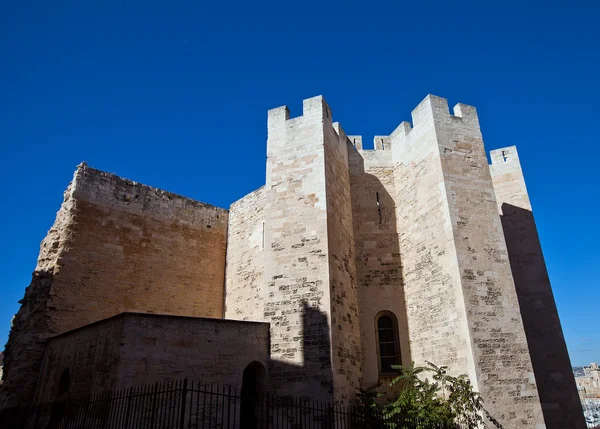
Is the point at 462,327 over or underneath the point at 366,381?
over

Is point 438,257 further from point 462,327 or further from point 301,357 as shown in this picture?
point 301,357

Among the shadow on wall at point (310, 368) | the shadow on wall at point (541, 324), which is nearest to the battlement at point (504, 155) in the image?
the shadow on wall at point (541, 324)

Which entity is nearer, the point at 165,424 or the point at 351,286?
the point at 165,424

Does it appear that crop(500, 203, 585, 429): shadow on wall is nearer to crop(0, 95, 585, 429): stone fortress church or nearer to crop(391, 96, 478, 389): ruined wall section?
crop(0, 95, 585, 429): stone fortress church

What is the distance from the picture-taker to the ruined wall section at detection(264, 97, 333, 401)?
8.74m

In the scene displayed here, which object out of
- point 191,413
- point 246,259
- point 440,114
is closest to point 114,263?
point 246,259

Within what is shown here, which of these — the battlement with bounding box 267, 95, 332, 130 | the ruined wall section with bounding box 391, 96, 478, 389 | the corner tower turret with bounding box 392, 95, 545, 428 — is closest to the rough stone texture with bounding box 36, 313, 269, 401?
the ruined wall section with bounding box 391, 96, 478, 389

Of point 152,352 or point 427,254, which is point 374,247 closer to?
point 427,254

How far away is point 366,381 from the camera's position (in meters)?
9.95

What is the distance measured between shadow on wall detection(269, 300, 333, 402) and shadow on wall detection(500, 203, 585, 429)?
23.0ft

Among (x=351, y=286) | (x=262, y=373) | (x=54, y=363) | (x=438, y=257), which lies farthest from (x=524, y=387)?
(x=54, y=363)

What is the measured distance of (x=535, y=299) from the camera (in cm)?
1245

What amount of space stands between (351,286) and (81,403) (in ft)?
20.8

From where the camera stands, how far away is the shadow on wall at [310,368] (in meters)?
8.48
